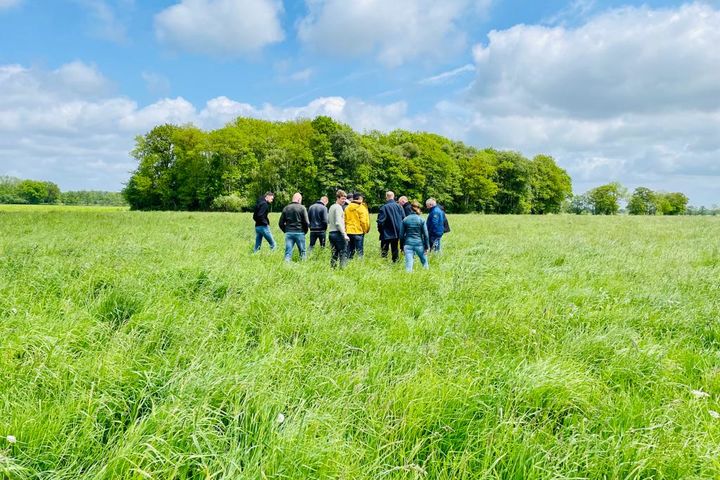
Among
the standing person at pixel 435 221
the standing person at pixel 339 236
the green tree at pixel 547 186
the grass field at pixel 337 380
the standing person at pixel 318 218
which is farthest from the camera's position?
the green tree at pixel 547 186

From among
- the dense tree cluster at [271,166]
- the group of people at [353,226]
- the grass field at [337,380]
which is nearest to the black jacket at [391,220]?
the group of people at [353,226]

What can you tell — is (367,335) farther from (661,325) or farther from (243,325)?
(661,325)

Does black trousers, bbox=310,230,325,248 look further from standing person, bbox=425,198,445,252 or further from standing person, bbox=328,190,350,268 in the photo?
standing person, bbox=425,198,445,252

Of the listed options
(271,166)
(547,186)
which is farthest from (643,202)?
(271,166)

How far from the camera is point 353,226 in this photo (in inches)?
400

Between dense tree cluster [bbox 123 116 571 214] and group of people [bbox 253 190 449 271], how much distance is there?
46.9m

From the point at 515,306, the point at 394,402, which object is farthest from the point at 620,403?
the point at 515,306

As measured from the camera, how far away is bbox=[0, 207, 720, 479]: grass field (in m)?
2.41

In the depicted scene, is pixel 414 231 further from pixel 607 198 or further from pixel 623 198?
pixel 623 198

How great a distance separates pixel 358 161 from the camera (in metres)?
62.6

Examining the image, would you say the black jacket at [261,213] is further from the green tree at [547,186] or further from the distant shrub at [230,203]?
the green tree at [547,186]

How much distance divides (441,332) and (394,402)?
1975 mm

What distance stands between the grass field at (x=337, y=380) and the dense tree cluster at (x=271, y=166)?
173 feet

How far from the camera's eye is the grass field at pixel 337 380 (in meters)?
2.41
